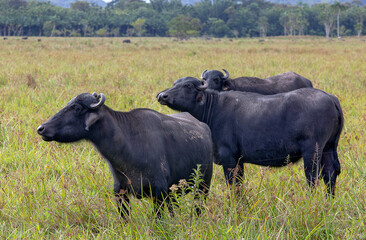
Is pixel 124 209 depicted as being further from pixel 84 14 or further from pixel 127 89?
pixel 84 14

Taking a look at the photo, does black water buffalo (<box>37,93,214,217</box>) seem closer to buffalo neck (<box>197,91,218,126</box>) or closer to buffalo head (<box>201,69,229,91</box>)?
buffalo neck (<box>197,91,218,126</box>)

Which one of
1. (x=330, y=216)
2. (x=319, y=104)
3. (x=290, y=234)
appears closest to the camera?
(x=290, y=234)

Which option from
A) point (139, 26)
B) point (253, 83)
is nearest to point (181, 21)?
point (139, 26)

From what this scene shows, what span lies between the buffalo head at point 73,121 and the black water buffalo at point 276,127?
1405mm

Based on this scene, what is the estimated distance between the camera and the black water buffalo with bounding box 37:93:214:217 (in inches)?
117

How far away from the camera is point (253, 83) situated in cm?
664

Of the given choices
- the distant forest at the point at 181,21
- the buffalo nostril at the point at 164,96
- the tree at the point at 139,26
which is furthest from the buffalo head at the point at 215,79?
the tree at the point at 139,26

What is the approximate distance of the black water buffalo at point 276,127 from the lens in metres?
3.83

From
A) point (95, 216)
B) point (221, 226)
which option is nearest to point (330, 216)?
point (221, 226)

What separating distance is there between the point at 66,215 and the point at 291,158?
219 centimetres

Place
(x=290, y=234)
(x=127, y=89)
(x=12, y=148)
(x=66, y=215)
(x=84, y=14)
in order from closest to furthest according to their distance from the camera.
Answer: (x=290, y=234) → (x=66, y=215) → (x=12, y=148) → (x=127, y=89) → (x=84, y=14)

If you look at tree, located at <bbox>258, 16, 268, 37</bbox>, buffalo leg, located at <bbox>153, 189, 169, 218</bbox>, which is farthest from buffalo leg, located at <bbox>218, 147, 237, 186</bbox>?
tree, located at <bbox>258, 16, 268, 37</bbox>

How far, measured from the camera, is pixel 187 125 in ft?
11.6

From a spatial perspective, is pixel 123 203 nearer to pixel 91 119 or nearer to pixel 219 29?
pixel 91 119
